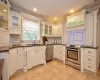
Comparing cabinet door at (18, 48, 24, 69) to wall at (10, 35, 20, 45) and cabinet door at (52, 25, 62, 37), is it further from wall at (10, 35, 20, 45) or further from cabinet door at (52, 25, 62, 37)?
cabinet door at (52, 25, 62, 37)

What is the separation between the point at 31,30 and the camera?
3.49m

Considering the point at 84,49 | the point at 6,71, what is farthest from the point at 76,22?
the point at 6,71

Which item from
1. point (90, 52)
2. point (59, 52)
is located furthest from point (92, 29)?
point (59, 52)

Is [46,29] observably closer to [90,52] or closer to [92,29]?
[92,29]

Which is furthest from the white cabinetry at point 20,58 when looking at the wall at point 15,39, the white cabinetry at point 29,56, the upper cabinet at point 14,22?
the upper cabinet at point 14,22

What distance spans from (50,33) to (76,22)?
172 cm

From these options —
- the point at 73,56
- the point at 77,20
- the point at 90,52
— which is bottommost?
the point at 73,56

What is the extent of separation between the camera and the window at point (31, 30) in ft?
10.6

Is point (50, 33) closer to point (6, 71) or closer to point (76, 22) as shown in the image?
point (76, 22)

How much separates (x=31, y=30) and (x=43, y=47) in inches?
43.5

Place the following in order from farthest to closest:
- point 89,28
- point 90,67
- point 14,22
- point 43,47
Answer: point 43,47
point 89,28
point 14,22
point 90,67

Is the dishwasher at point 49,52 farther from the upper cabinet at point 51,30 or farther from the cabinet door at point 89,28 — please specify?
the cabinet door at point 89,28

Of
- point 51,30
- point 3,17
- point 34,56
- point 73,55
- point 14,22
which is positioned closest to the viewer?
point 3,17

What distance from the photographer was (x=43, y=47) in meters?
3.21
